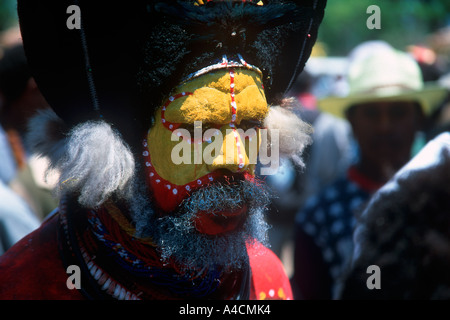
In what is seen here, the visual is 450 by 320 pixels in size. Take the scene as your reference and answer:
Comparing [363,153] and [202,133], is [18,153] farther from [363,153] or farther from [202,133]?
[363,153]

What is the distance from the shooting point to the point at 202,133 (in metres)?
1.61

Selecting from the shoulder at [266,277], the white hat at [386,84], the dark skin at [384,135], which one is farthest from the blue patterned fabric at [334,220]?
the shoulder at [266,277]

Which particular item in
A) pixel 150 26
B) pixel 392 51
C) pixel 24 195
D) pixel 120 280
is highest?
pixel 392 51

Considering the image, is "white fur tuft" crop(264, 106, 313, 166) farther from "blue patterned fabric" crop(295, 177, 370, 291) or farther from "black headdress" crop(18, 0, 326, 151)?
"blue patterned fabric" crop(295, 177, 370, 291)

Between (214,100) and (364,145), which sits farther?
(364,145)

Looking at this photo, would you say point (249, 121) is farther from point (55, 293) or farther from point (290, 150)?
point (55, 293)

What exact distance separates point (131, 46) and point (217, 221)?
712mm

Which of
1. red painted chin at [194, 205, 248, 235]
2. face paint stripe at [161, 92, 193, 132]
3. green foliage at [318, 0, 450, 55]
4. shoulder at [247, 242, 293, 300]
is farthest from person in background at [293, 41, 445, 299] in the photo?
green foliage at [318, 0, 450, 55]

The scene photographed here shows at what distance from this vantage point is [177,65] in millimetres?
1604

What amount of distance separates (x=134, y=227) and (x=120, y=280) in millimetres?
202

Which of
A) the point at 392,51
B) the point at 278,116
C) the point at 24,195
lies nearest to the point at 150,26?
the point at 278,116

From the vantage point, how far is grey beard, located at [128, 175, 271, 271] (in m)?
1.62

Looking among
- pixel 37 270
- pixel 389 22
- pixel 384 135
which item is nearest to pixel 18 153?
pixel 37 270
